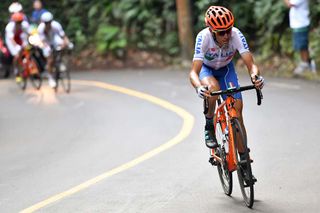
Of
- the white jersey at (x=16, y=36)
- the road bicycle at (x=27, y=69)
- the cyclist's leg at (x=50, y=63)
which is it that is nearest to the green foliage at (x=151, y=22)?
the road bicycle at (x=27, y=69)

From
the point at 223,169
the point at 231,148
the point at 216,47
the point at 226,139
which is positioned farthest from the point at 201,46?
the point at 223,169

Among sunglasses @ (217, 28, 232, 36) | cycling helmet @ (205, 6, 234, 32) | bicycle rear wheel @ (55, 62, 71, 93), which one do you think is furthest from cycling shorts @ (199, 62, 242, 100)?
bicycle rear wheel @ (55, 62, 71, 93)

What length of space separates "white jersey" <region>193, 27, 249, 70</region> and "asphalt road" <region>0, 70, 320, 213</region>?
1625mm

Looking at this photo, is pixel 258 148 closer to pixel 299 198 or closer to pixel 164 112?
pixel 299 198

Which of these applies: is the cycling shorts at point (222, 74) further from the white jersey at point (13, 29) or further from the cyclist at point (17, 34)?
the white jersey at point (13, 29)

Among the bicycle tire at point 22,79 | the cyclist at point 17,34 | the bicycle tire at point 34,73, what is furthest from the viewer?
the bicycle tire at point 22,79

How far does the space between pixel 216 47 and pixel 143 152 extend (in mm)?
3607

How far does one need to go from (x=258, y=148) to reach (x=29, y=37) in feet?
34.8

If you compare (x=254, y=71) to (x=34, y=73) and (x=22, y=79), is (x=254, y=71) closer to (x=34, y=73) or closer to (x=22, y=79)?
(x=34, y=73)

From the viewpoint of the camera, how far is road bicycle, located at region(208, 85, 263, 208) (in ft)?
24.5

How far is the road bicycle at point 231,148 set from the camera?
7465mm

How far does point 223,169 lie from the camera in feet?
27.6

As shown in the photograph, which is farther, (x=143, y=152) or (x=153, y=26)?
(x=153, y=26)

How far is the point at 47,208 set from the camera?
8.37 meters
